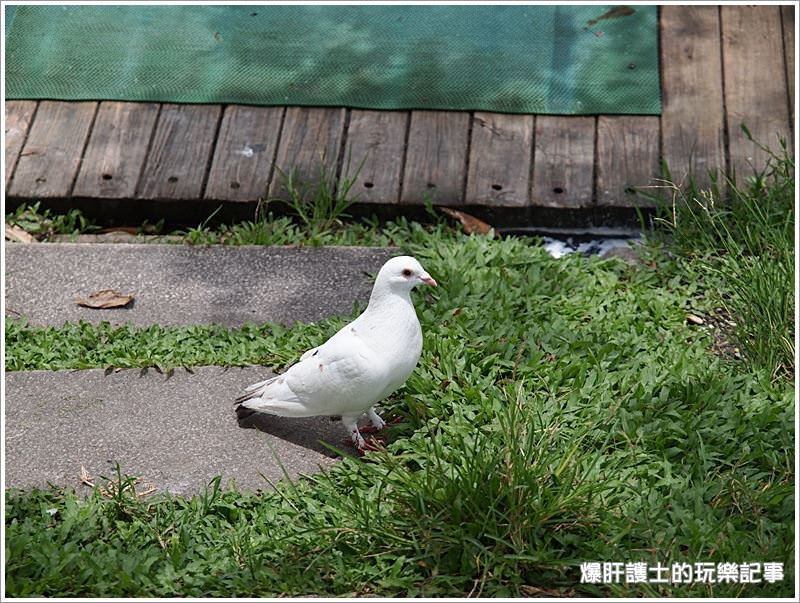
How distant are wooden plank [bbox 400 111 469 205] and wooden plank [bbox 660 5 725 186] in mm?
992

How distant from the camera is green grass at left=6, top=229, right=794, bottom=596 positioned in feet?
10.0

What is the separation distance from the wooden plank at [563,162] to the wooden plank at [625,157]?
53mm

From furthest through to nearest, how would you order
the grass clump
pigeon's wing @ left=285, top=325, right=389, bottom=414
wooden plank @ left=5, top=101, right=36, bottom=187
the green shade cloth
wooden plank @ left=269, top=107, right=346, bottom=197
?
the green shade cloth, wooden plank @ left=5, top=101, right=36, bottom=187, wooden plank @ left=269, top=107, right=346, bottom=197, the grass clump, pigeon's wing @ left=285, top=325, right=389, bottom=414

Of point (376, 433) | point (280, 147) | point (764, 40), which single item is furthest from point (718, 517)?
point (764, 40)

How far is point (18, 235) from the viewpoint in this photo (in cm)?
504

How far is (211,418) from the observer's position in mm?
3840

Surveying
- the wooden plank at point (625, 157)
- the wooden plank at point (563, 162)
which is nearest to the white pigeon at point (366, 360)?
the wooden plank at point (563, 162)

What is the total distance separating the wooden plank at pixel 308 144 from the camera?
16.8 ft

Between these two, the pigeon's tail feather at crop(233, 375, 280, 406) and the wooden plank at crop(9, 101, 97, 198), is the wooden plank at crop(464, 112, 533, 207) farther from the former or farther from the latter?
the wooden plank at crop(9, 101, 97, 198)

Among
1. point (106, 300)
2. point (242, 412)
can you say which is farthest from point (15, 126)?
point (242, 412)

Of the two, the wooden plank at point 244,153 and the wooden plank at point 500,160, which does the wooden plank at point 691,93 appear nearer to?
the wooden plank at point 500,160

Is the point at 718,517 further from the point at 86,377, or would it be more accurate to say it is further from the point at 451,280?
the point at 86,377

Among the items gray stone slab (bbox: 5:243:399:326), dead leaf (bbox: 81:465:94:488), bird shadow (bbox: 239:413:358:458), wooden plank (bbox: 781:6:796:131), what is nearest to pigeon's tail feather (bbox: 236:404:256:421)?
bird shadow (bbox: 239:413:358:458)

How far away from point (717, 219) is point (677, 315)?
0.65 metres
